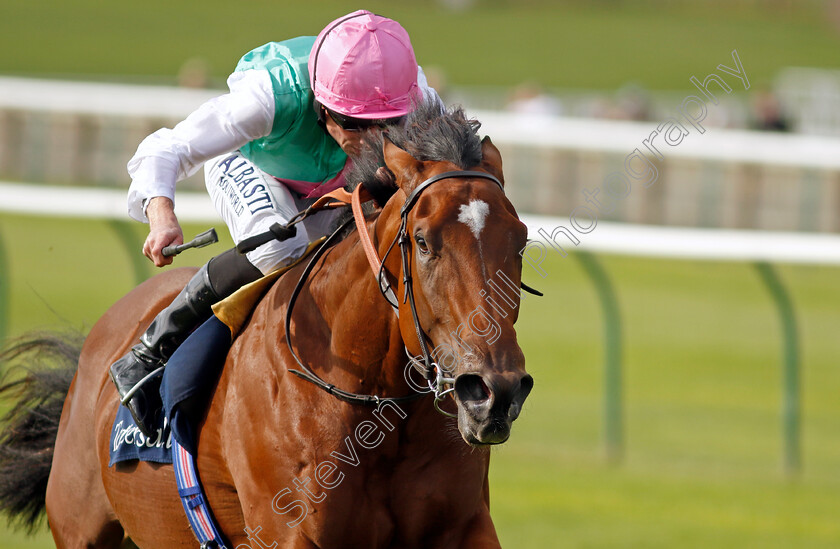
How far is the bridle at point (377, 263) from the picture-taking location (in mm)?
2541

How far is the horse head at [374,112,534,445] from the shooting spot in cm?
237

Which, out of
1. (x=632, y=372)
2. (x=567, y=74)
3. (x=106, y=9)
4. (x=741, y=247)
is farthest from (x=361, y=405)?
(x=106, y=9)

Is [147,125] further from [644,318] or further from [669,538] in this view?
[669,538]

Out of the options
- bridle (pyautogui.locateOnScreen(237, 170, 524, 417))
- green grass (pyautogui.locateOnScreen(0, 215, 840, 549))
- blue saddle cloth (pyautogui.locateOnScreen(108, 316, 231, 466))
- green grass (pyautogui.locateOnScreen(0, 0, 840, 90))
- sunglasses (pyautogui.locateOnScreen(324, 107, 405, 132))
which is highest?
sunglasses (pyautogui.locateOnScreen(324, 107, 405, 132))

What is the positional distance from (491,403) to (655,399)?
6315 mm

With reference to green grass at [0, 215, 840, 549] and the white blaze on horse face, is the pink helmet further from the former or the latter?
green grass at [0, 215, 840, 549]

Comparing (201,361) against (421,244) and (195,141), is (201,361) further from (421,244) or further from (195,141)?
(421,244)

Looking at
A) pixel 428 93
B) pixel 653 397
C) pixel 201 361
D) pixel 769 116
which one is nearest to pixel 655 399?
pixel 653 397

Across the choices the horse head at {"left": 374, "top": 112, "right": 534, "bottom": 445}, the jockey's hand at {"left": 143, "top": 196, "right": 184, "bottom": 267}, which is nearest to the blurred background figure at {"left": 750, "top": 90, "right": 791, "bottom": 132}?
the jockey's hand at {"left": 143, "top": 196, "right": 184, "bottom": 267}

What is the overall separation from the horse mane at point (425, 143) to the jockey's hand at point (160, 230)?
0.47m

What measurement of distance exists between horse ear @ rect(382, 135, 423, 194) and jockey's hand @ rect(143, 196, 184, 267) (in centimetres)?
59

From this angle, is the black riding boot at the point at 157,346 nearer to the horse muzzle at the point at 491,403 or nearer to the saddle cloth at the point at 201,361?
the saddle cloth at the point at 201,361

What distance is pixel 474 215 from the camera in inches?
97.8

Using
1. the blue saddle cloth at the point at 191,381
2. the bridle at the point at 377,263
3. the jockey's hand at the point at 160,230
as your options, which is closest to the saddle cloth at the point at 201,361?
the blue saddle cloth at the point at 191,381
